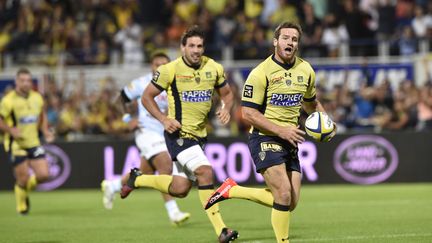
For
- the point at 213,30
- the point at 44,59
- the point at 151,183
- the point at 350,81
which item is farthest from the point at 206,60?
the point at 44,59

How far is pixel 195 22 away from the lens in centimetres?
2352

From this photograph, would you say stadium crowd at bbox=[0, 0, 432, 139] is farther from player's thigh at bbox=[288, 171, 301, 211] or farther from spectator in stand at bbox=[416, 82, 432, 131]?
player's thigh at bbox=[288, 171, 301, 211]

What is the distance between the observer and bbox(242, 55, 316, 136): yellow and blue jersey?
9141mm

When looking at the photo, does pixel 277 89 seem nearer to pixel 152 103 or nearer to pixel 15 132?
pixel 152 103

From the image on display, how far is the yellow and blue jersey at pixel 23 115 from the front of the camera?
617 inches

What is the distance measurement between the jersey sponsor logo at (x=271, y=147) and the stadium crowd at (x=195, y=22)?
42.1 feet

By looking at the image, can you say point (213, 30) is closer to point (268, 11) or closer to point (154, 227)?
point (268, 11)

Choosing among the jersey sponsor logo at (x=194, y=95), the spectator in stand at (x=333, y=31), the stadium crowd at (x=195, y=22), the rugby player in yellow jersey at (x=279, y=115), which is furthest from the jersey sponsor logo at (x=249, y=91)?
the spectator in stand at (x=333, y=31)

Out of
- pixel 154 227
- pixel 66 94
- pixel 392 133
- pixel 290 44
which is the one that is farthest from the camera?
pixel 66 94

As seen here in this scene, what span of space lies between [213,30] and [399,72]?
4913 mm

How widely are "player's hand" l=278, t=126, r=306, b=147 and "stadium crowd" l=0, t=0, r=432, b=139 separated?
37.0 ft

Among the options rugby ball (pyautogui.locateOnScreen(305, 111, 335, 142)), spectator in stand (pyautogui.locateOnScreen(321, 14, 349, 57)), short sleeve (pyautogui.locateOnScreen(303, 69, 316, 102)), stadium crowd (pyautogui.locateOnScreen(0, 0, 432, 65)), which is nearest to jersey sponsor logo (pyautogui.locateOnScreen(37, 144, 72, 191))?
stadium crowd (pyautogui.locateOnScreen(0, 0, 432, 65))

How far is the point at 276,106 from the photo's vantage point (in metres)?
9.24

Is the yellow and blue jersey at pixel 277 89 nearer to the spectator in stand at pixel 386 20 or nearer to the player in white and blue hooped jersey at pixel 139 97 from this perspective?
the player in white and blue hooped jersey at pixel 139 97
